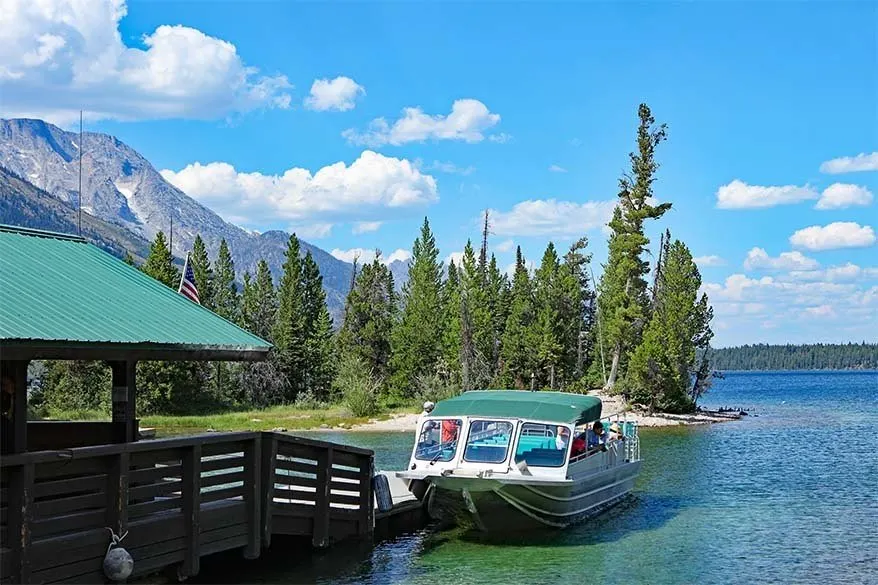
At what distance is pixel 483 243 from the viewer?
100m

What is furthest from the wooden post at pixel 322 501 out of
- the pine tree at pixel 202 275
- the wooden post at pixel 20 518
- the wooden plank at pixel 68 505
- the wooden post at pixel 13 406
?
the pine tree at pixel 202 275

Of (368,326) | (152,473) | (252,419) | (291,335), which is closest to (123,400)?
(152,473)

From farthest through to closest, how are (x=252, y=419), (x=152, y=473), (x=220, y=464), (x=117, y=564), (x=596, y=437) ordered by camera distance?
(x=252, y=419) < (x=596, y=437) < (x=220, y=464) < (x=152, y=473) < (x=117, y=564)

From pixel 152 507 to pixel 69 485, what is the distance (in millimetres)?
1921

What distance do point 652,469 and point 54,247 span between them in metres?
28.3

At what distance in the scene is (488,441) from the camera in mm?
24047

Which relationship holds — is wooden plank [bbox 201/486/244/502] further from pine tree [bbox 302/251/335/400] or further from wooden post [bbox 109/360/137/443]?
pine tree [bbox 302/251/335/400]

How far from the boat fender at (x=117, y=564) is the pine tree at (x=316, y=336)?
7060 cm

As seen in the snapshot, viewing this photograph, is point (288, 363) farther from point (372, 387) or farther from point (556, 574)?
point (556, 574)

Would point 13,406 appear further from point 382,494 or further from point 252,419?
point 252,419

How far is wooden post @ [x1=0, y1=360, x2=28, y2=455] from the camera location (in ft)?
44.1

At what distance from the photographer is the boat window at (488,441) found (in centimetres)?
2369

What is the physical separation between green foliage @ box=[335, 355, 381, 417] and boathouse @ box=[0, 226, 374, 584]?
50.9m

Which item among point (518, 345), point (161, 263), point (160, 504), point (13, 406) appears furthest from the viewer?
point (518, 345)
